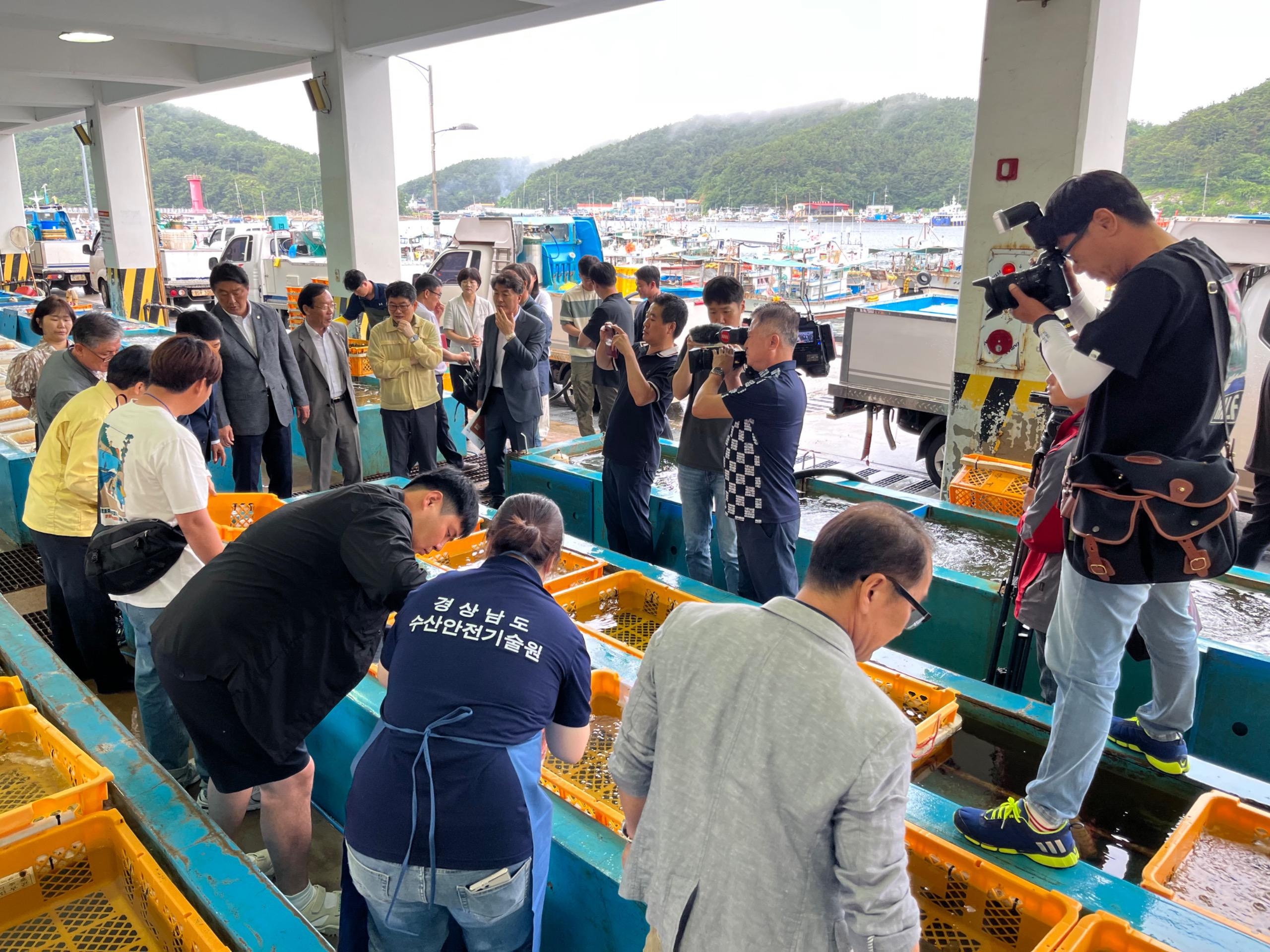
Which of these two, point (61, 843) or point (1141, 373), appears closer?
point (1141, 373)

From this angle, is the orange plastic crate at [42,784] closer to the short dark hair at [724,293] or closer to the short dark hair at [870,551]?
the short dark hair at [870,551]

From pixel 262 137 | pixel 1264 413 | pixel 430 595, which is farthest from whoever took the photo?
pixel 262 137

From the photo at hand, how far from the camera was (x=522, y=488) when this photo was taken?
523 cm

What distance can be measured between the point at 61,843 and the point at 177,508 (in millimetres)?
915

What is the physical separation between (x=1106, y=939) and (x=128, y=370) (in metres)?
3.27

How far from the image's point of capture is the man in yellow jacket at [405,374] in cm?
564

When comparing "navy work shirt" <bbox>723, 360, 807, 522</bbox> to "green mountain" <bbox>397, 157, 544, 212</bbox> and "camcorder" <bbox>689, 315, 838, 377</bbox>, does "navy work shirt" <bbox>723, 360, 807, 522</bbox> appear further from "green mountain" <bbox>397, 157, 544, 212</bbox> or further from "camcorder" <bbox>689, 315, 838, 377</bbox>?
"green mountain" <bbox>397, 157, 544, 212</bbox>

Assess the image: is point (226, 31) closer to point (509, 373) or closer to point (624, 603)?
point (509, 373)

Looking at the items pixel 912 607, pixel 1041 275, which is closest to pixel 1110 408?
pixel 1041 275

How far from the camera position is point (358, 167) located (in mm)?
8102

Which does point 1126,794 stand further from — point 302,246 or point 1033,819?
point 302,246

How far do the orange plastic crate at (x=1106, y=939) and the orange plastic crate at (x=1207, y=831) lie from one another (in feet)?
0.78

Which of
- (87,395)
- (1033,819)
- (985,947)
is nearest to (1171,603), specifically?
(1033,819)

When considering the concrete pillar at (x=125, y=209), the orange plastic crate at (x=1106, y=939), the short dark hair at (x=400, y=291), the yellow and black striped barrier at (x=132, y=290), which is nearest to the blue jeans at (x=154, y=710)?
the orange plastic crate at (x=1106, y=939)
